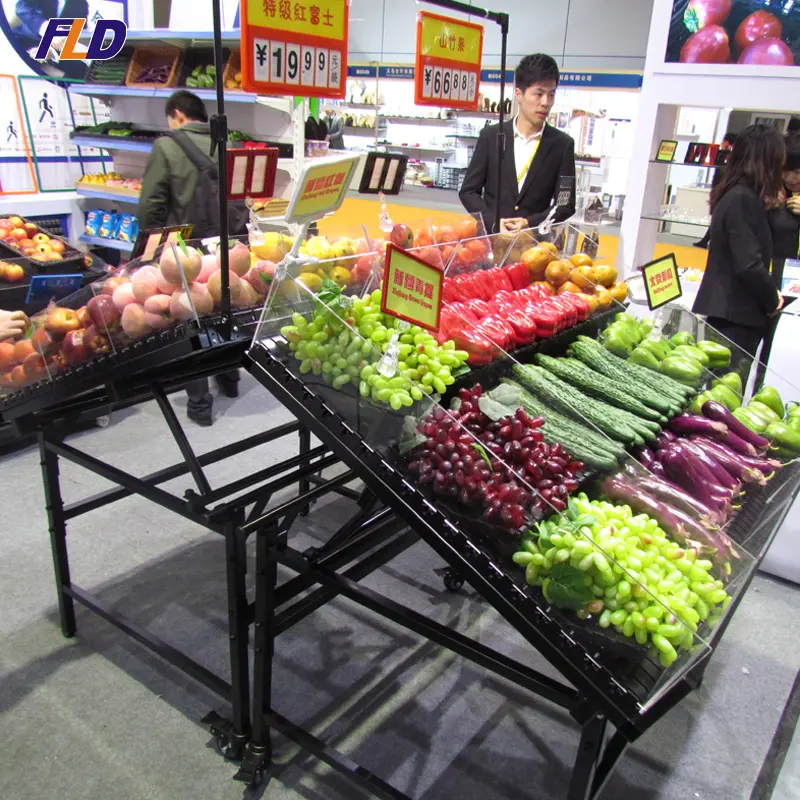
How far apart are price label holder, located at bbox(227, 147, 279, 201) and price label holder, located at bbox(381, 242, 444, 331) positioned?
0.76 meters

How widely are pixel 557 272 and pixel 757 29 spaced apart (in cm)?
259

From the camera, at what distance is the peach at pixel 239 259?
75.5 inches

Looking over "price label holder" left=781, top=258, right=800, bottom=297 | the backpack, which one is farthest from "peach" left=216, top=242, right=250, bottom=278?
"price label holder" left=781, top=258, right=800, bottom=297

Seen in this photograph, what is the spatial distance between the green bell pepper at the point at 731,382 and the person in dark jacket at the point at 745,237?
3.13ft

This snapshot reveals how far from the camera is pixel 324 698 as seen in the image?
2.29m

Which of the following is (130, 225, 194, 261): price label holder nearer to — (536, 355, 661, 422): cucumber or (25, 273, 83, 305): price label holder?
(25, 273, 83, 305): price label holder

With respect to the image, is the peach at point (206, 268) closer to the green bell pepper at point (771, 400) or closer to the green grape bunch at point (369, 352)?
the green grape bunch at point (369, 352)

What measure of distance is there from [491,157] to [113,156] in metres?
4.13

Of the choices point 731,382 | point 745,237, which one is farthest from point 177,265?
point 745,237

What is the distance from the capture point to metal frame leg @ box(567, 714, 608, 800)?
53.6 inches

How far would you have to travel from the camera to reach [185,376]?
216 cm

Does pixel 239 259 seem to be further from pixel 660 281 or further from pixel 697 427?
pixel 660 281

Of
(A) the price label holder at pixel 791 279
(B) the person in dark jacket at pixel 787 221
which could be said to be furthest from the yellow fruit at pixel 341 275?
(A) the price label holder at pixel 791 279

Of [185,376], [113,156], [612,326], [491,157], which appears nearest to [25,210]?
[113,156]
